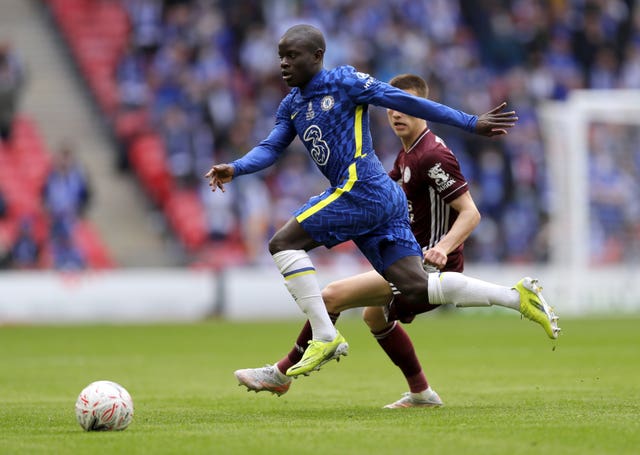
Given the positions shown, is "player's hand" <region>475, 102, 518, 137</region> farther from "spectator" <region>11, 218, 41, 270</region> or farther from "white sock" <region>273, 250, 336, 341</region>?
"spectator" <region>11, 218, 41, 270</region>

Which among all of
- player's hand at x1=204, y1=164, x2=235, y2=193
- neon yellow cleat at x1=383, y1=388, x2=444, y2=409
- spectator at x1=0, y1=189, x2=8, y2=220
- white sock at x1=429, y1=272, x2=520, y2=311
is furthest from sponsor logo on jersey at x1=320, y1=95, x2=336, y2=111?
spectator at x1=0, y1=189, x2=8, y2=220

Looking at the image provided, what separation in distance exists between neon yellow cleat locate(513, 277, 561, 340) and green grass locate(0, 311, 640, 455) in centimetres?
54

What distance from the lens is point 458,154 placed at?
24.1m

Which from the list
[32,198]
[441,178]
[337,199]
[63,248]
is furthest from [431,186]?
[32,198]

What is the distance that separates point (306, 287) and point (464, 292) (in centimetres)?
101

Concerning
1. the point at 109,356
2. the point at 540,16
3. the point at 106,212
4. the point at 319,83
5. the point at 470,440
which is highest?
the point at 540,16

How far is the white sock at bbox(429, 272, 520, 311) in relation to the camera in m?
7.62

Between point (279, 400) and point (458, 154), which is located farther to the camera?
point (458, 154)

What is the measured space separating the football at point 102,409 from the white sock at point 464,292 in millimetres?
2035

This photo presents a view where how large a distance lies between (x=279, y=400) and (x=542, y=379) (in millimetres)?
2549

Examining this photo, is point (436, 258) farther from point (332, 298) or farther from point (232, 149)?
point (232, 149)

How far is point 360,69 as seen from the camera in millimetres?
24734

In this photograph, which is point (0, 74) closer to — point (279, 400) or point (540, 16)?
point (540, 16)

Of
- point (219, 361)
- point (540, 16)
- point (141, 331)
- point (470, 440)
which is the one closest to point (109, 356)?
point (219, 361)
